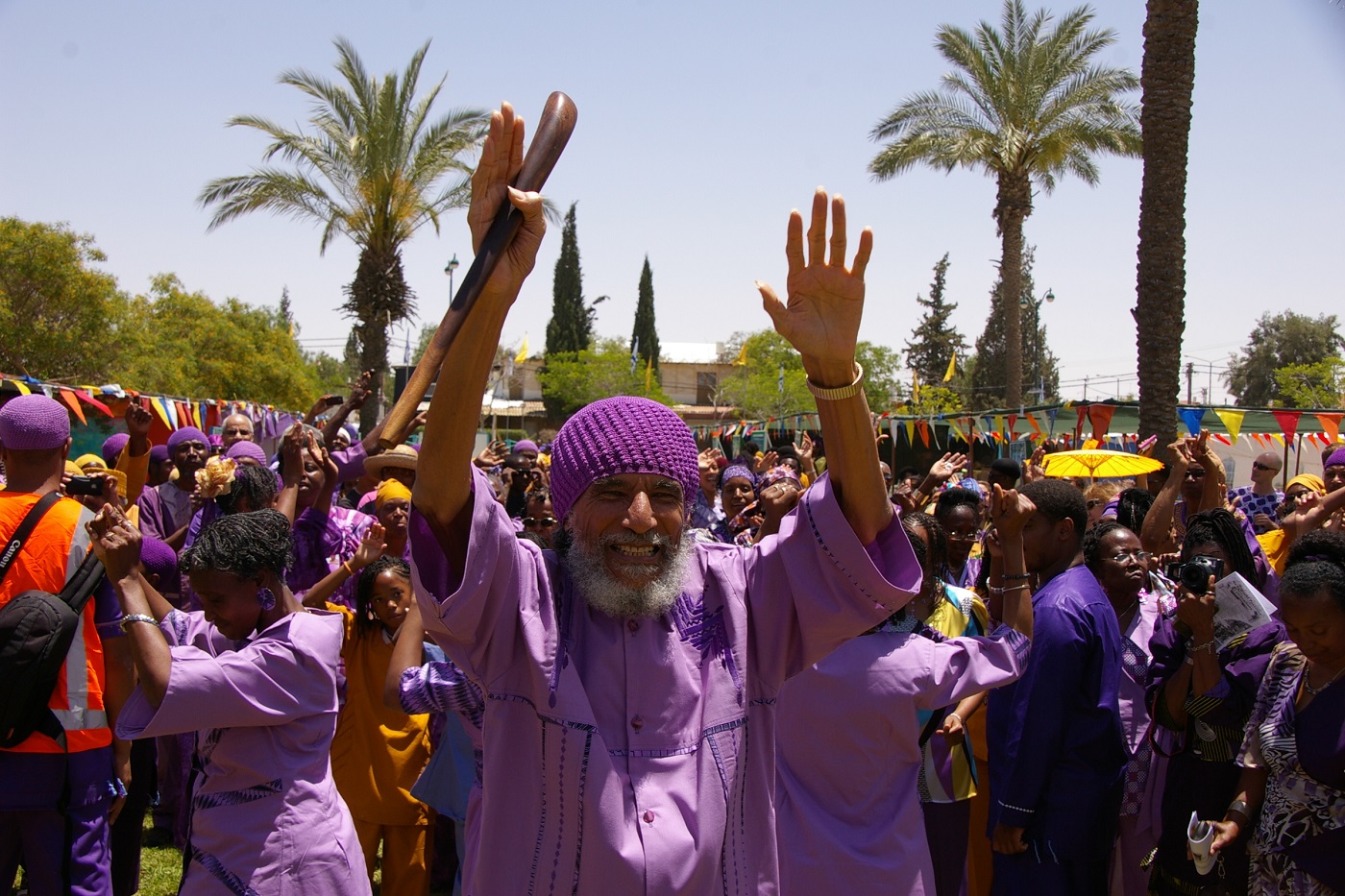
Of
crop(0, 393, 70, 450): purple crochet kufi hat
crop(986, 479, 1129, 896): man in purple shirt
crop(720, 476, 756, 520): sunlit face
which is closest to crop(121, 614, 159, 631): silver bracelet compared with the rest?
crop(0, 393, 70, 450): purple crochet kufi hat

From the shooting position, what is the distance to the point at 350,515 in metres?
6.02

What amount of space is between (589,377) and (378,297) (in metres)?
39.3

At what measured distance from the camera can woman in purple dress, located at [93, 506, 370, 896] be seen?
3.22 metres

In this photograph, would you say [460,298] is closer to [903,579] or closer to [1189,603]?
[903,579]

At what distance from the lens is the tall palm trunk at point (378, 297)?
19984 millimetres

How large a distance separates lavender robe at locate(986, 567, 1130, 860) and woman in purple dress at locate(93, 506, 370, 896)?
2.35 metres

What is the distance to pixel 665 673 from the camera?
7.07 ft

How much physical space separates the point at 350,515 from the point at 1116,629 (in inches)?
156

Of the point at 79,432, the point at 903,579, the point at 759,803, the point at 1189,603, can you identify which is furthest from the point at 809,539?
the point at 79,432

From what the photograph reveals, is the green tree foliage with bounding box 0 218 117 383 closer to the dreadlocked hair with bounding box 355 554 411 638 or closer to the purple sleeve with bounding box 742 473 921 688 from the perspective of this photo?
the dreadlocked hair with bounding box 355 554 411 638

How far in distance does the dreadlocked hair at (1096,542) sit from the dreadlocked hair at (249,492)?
3.91m

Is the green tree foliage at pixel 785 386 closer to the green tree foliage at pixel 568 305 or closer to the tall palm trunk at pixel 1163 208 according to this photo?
the green tree foliage at pixel 568 305

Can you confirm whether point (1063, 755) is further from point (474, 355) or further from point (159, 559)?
point (159, 559)

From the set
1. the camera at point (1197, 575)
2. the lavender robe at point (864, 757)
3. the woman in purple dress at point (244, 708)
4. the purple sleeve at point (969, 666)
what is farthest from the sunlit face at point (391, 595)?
the camera at point (1197, 575)
